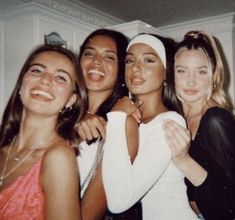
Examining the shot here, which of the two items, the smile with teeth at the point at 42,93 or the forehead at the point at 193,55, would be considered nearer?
the smile with teeth at the point at 42,93

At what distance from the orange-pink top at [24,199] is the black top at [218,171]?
0.76 m

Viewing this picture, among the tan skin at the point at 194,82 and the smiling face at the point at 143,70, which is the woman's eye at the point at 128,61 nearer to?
the smiling face at the point at 143,70

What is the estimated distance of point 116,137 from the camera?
1.41 metres

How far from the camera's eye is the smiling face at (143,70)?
5.63ft

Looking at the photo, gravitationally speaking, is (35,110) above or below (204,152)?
above

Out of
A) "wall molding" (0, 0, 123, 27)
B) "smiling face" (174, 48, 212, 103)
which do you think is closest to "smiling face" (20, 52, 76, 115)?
"smiling face" (174, 48, 212, 103)

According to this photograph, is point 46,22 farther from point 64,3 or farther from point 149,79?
point 149,79

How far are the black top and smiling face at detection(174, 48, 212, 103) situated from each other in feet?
0.93

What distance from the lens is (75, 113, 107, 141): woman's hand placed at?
61.8 inches

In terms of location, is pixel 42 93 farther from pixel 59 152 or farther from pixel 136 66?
pixel 136 66

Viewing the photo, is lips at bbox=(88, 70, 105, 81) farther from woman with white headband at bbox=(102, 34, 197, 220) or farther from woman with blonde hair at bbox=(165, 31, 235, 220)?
woman with blonde hair at bbox=(165, 31, 235, 220)

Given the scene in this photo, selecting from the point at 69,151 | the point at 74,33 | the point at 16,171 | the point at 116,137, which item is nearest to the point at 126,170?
the point at 116,137

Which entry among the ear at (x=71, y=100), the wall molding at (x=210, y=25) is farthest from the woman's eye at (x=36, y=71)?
the wall molding at (x=210, y=25)

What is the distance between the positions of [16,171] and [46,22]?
2874 millimetres
